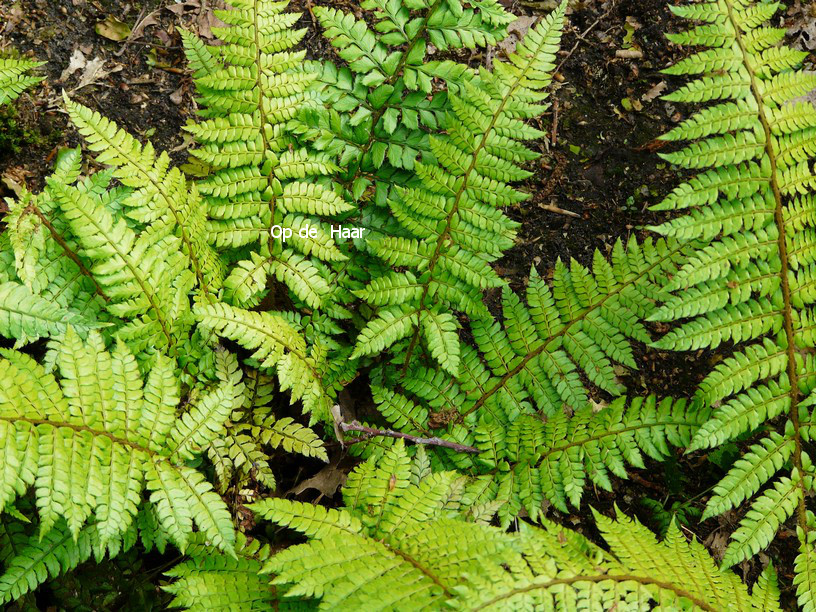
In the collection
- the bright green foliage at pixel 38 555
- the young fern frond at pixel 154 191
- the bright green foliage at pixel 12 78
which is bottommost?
the bright green foliage at pixel 38 555

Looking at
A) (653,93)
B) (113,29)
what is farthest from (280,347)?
(653,93)

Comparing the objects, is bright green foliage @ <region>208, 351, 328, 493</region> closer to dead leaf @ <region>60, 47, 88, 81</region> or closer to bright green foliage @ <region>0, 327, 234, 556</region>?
bright green foliage @ <region>0, 327, 234, 556</region>

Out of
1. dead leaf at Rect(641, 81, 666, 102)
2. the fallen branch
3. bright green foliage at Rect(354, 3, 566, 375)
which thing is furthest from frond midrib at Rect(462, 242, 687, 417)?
dead leaf at Rect(641, 81, 666, 102)

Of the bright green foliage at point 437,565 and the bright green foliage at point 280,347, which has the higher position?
the bright green foliage at point 280,347

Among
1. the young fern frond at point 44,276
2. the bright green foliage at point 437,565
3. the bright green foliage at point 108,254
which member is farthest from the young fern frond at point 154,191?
the bright green foliage at point 437,565

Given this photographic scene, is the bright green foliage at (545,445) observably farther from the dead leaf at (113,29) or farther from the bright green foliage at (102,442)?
the dead leaf at (113,29)

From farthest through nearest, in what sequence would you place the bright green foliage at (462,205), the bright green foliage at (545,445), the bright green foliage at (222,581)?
the bright green foliage at (462,205)
the bright green foliage at (545,445)
the bright green foliage at (222,581)

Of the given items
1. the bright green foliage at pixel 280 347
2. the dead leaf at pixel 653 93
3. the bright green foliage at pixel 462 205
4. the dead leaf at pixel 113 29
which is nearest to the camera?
the bright green foliage at pixel 280 347
